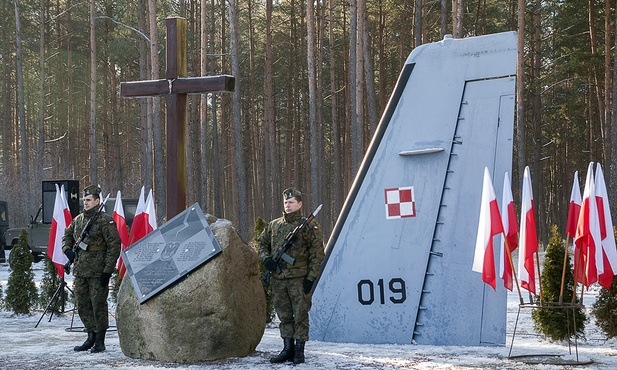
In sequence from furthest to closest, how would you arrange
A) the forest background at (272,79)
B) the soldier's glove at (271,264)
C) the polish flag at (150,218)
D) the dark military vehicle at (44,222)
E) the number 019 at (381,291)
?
1. the forest background at (272,79)
2. the dark military vehicle at (44,222)
3. the polish flag at (150,218)
4. the number 019 at (381,291)
5. the soldier's glove at (271,264)

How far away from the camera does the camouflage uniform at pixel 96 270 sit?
7.94 m

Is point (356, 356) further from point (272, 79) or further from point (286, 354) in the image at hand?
point (272, 79)

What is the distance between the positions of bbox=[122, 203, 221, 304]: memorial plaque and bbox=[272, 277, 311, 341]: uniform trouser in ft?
2.42

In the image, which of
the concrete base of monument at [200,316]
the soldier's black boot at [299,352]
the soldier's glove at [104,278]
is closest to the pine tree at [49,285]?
the soldier's glove at [104,278]

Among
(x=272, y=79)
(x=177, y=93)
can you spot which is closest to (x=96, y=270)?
(x=177, y=93)

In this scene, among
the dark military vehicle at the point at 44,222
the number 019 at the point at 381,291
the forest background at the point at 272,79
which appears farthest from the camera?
the forest background at the point at 272,79

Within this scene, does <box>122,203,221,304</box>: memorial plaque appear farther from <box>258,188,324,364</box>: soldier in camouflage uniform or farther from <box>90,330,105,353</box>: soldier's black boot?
<box>90,330,105,353</box>: soldier's black boot

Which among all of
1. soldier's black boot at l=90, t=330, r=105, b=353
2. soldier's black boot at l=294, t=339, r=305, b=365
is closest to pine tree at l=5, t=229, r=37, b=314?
soldier's black boot at l=90, t=330, r=105, b=353

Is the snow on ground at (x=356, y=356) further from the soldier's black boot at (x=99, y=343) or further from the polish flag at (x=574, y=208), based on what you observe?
the polish flag at (x=574, y=208)

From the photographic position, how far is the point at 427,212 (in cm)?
732

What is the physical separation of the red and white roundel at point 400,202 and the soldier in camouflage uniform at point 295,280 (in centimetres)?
89

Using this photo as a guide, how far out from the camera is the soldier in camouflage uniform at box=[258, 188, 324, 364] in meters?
6.84

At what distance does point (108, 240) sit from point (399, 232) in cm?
319

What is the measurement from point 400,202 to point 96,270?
11.0 feet
